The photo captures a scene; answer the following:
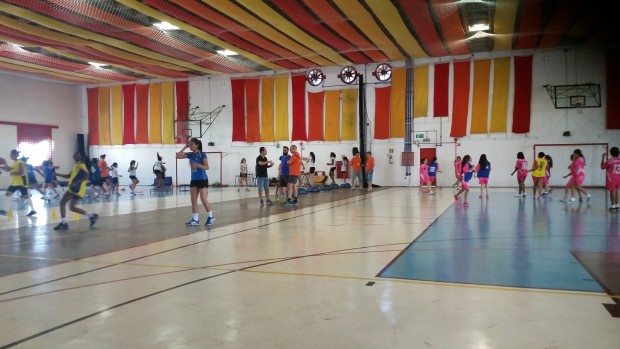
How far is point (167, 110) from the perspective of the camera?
92.5 feet

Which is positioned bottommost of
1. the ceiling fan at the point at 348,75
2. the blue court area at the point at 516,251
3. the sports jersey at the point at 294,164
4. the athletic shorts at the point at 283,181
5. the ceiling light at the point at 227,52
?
the blue court area at the point at 516,251

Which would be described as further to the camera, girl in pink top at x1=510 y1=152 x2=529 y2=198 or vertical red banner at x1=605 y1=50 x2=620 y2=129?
vertical red banner at x1=605 y1=50 x2=620 y2=129

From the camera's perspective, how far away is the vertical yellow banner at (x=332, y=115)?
2488 centimetres

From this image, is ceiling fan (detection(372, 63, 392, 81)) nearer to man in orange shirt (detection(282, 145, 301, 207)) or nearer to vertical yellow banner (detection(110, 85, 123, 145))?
man in orange shirt (detection(282, 145, 301, 207))

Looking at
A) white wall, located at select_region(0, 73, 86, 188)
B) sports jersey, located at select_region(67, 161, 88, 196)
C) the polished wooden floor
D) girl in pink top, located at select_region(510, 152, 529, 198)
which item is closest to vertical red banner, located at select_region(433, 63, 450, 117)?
girl in pink top, located at select_region(510, 152, 529, 198)

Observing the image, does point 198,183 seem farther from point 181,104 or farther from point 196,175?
point 181,104

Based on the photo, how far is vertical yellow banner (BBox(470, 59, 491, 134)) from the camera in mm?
22344

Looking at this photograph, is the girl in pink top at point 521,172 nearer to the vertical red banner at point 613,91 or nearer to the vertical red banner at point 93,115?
the vertical red banner at point 613,91

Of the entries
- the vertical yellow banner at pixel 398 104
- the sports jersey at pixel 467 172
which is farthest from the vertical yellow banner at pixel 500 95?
the sports jersey at pixel 467 172

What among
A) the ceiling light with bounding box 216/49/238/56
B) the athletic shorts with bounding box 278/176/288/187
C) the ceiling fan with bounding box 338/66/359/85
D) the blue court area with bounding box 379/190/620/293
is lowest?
the blue court area with bounding box 379/190/620/293

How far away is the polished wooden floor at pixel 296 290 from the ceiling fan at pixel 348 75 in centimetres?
1698

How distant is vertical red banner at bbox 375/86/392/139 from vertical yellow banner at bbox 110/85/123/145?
16667mm

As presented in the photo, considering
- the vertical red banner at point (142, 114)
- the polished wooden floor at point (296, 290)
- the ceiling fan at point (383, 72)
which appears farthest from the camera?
the vertical red banner at point (142, 114)

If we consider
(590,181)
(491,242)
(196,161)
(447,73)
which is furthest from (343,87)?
(491,242)
